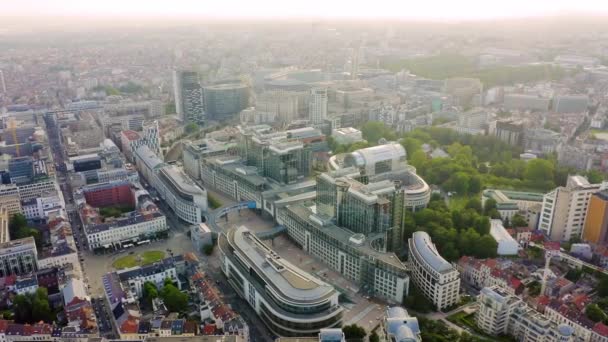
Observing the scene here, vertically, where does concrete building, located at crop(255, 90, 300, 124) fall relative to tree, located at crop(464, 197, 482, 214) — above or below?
above

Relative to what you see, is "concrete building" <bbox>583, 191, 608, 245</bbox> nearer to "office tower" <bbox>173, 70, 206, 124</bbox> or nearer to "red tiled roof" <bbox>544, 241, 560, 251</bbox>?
"red tiled roof" <bbox>544, 241, 560, 251</bbox>

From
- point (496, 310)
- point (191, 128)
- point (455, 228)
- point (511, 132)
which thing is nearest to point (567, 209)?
point (455, 228)

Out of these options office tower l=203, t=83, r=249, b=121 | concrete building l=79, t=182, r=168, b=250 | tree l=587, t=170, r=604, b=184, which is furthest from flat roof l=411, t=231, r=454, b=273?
office tower l=203, t=83, r=249, b=121

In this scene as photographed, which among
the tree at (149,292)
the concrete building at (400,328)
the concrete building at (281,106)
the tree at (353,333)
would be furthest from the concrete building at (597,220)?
the concrete building at (281,106)

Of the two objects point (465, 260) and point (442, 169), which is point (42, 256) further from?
point (442, 169)

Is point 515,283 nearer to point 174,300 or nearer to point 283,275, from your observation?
point 283,275

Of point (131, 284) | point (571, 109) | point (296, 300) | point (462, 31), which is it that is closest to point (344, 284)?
point (296, 300)
